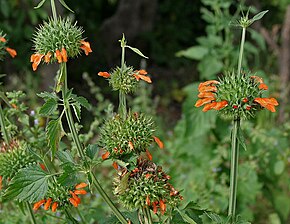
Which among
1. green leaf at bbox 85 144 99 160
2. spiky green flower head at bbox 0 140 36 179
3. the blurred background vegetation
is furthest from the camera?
the blurred background vegetation

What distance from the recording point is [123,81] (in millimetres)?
1070

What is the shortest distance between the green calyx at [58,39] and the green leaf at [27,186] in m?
0.24

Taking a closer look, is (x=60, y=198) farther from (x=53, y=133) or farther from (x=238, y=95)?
(x=238, y=95)

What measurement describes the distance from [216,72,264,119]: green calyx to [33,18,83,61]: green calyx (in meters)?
0.31

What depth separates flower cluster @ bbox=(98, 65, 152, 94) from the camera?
1065 mm

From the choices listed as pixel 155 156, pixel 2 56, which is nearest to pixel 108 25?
pixel 155 156

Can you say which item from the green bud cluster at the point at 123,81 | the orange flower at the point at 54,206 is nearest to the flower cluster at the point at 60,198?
the orange flower at the point at 54,206

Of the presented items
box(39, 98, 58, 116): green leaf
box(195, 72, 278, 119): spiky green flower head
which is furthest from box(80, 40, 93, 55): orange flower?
box(195, 72, 278, 119): spiky green flower head

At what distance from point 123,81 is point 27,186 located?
0.28 metres

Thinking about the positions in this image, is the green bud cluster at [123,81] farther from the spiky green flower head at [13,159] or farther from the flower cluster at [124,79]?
the spiky green flower head at [13,159]

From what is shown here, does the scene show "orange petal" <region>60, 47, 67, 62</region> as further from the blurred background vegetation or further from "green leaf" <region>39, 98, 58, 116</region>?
the blurred background vegetation

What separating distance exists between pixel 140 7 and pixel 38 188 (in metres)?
4.85

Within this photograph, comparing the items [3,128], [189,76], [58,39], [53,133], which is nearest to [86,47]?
[58,39]

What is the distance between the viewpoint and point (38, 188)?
3.54 feet
